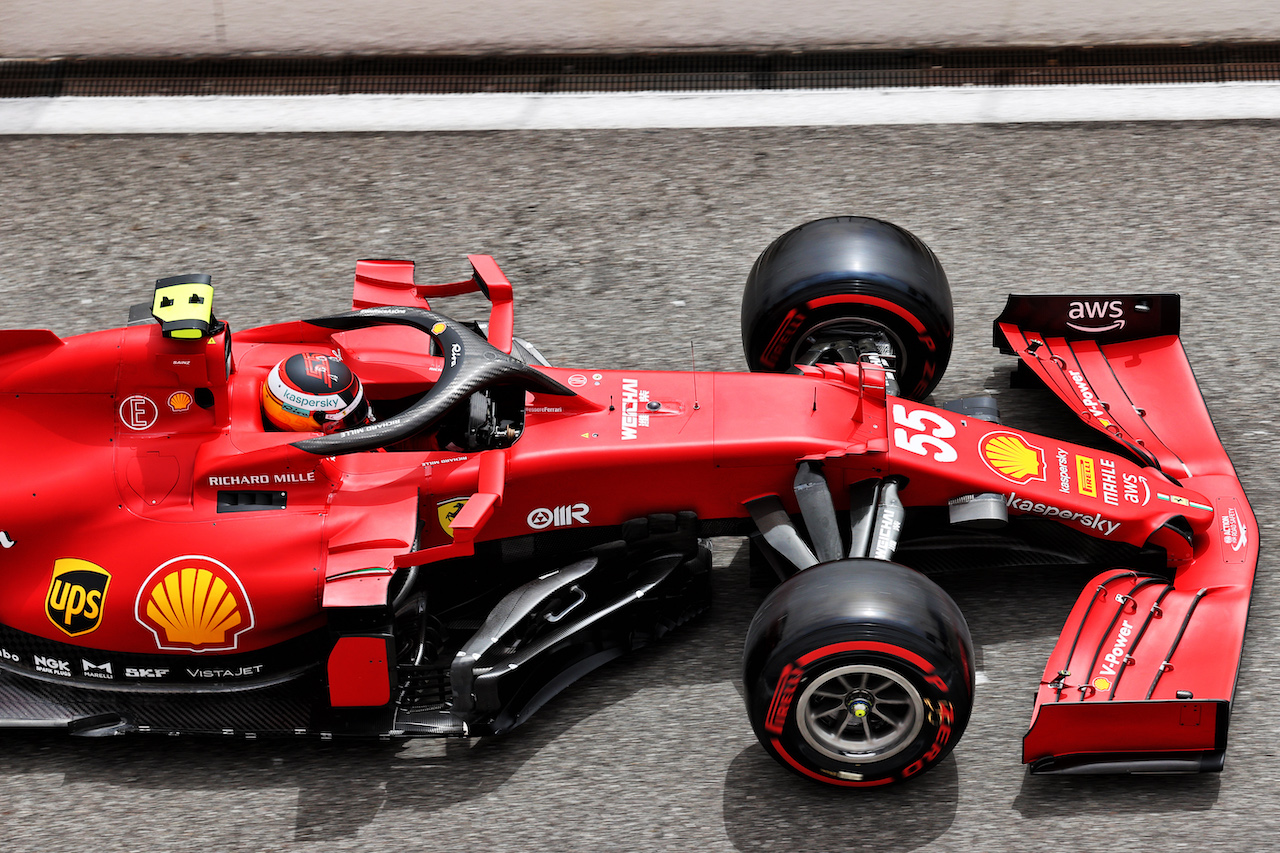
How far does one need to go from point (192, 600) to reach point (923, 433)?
9.14ft

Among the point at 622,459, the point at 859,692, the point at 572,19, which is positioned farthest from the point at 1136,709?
the point at 572,19

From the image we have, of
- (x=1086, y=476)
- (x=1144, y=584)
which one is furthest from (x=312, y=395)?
(x=1144, y=584)

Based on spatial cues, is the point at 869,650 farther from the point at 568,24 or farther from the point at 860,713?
the point at 568,24

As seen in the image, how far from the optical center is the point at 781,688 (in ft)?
15.0

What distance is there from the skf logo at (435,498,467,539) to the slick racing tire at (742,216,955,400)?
1.64 metres

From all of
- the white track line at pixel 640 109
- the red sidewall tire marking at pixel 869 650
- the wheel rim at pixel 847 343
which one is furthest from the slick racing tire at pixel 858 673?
the white track line at pixel 640 109

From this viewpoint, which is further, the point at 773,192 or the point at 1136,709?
the point at 773,192

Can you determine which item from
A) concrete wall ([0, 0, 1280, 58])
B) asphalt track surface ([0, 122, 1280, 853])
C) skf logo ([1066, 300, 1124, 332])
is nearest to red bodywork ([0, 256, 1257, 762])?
asphalt track surface ([0, 122, 1280, 853])

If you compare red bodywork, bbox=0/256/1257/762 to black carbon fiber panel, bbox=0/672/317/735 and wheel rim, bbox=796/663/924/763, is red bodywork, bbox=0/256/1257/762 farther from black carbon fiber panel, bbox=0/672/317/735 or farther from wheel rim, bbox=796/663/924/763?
wheel rim, bbox=796/663/924/763

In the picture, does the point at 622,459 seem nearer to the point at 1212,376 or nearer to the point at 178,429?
the point at 178,429

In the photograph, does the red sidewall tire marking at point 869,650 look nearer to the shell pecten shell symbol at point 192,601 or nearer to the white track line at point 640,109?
the shell pecten shell symbol at point 192,601

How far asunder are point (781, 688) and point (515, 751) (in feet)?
3.93

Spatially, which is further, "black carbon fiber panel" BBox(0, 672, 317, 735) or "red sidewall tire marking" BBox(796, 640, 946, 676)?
"black carbon fiber panel" BBox(0, 672, 317, 735)

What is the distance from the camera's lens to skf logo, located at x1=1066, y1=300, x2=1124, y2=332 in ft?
20.1
